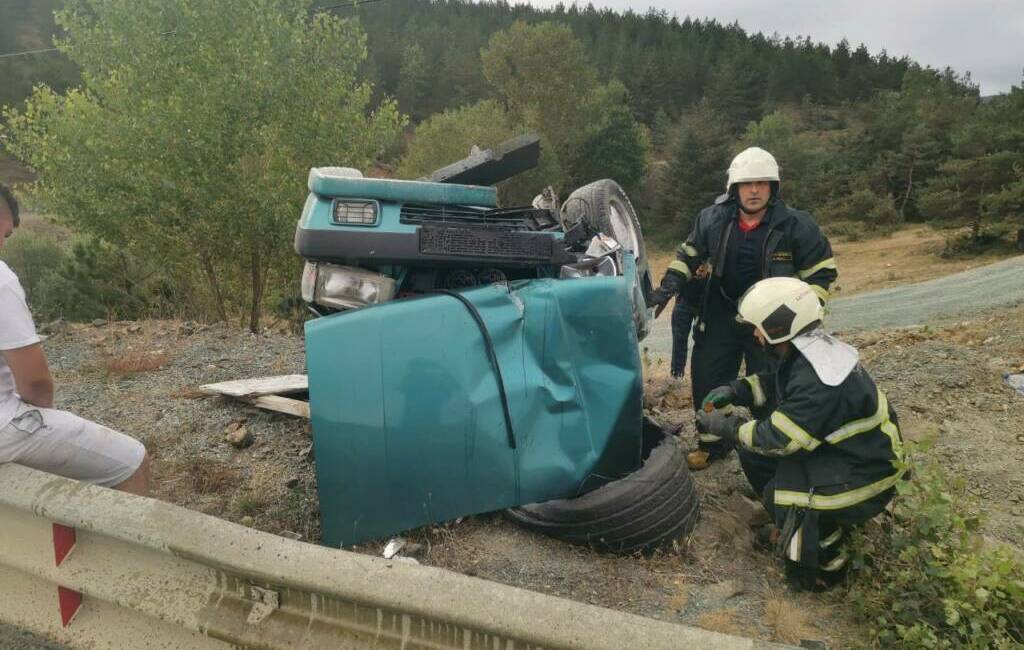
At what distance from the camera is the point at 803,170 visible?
46250 millimetres

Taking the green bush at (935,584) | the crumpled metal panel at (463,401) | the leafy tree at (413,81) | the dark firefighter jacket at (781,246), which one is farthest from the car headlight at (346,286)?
the leafy tree at (413,81)

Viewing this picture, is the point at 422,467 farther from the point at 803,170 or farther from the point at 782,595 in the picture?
the point at 803,170

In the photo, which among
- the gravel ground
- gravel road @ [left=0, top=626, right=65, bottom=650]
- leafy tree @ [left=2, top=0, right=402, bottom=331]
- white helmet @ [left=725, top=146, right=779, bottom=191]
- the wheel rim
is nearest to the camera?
gravel road @ [left=0, top=626, right=65, bottom=650]

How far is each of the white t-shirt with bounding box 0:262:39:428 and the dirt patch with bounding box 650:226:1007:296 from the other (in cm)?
2063

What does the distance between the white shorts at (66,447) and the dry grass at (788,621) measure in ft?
7.46

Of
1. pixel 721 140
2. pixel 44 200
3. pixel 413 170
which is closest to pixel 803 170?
pixel 721 140

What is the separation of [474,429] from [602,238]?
4.92 feet

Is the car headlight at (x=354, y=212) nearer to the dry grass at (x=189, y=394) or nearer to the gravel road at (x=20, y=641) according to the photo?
the gravel road at (x=20, y=641)

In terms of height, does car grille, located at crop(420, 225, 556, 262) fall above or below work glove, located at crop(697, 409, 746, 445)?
above

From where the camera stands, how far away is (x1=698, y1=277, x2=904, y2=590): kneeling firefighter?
9.64 feet

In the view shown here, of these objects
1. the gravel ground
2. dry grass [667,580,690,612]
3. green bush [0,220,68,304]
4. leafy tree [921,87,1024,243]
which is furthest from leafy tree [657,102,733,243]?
dry grass [667,580,690,612]

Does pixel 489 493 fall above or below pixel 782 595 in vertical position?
above

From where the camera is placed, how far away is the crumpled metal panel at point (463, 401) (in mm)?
2918

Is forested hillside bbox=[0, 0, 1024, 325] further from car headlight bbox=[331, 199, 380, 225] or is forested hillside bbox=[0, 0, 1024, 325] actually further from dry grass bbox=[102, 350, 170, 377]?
car headlight bbox=[331, 199, 380, 225]
